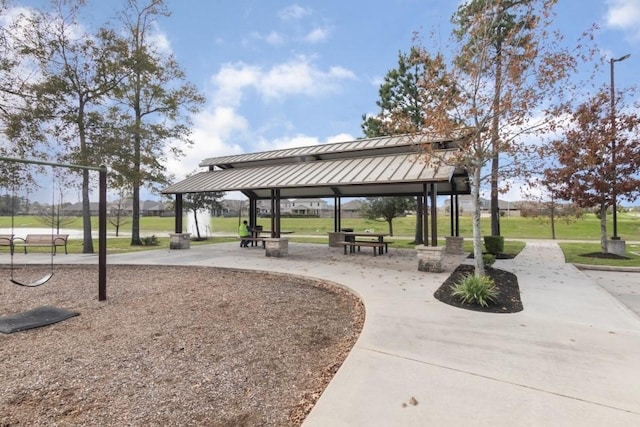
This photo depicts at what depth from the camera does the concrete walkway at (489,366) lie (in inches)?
97.6

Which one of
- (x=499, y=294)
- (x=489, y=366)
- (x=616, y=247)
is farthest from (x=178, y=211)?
(x=616, y=247)

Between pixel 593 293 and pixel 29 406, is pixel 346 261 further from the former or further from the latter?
pixel 29 406

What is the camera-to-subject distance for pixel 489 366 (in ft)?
10.7

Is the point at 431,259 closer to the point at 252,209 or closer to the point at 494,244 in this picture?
the point at 494,244

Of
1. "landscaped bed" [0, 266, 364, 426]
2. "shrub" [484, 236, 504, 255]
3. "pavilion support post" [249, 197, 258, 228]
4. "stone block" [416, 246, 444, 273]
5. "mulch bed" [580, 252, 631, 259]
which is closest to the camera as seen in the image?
"landscaped bed" [0, 266, 364, 426]

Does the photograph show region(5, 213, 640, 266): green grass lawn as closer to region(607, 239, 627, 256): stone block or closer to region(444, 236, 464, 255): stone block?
region(607, 239, 627, 256): stone block

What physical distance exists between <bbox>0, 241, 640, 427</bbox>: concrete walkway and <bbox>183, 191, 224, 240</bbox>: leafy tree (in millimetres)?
19568

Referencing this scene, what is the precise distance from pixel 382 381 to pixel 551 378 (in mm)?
1590

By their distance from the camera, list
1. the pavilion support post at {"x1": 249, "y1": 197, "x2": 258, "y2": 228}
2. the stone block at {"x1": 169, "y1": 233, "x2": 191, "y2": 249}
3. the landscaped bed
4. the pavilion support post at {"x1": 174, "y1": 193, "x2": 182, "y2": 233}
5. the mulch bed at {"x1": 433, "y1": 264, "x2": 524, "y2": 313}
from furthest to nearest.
A: the pavilion support post at {"x1": 249, "y1": 197, "x2": 258, "y2": 228} → the stone block at {"x1": 169, "y1": 233, "x2": 191, "y2": 249} → the pavilion support post at {"x1": 174, "y1": 193, "x2": 182, "y2": 233} → the mulch bed at {"x1": 433, "y1": 264, "x2": 524, "y2": 313} → the landscaped bed

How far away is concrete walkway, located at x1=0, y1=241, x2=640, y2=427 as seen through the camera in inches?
97.6

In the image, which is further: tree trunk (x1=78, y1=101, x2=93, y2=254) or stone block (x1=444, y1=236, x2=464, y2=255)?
tree trunk (x1=78, y1=101, x2=93, y2=254)

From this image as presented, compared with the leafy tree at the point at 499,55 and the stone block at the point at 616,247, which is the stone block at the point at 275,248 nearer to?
the leafy tree at the point at 499,55

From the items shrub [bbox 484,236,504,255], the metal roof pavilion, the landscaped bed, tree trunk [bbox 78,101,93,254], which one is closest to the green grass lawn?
tree trunk [bbox 78,101,93,254]

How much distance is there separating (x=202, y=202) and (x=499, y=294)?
2136cm
